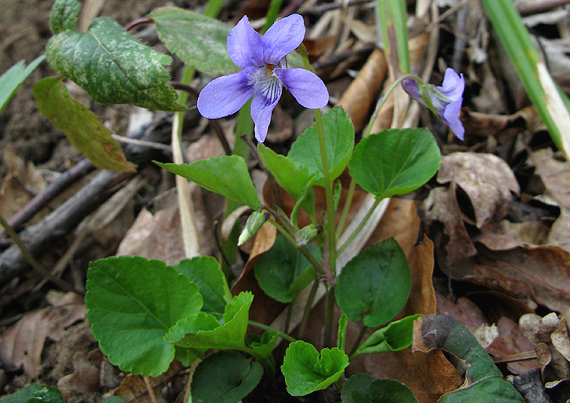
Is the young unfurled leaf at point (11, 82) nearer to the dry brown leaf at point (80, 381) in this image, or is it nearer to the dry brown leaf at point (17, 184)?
the dry brown leaf at point (17, 184)

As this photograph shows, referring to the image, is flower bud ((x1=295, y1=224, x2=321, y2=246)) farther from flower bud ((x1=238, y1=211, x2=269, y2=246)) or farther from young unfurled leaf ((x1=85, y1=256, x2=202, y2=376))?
young unfurled leaf ((x1=85, y1=256, x2=202, y2=376))

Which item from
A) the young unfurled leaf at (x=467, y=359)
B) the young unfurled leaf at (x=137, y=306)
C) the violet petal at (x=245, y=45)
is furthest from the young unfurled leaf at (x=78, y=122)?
the young unfurled leaf at (x=467, y=359)

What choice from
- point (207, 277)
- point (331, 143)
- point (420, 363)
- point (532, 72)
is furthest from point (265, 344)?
point (532, 72)

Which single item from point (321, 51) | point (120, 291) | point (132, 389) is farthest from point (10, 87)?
point (321, 51)

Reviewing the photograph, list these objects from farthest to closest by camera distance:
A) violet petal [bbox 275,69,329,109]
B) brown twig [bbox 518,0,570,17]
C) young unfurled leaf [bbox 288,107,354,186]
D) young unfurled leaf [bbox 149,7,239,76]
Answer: brown twig [bbox 518,0,570,17] < young unfurled leaf [bbox 149,7,239,76] < young unfurled leaf [bbox 288,107,354,186] < violet petal [bbox 275,69,329,109]

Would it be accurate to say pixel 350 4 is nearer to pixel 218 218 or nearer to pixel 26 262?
pixel 218 218

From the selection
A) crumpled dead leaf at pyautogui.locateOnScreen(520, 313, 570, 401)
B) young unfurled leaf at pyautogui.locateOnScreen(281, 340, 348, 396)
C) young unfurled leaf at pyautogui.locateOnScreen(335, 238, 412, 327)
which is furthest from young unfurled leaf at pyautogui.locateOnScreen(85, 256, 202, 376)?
crumpled dead leaf at pyautogui.locateOnScreen(520, 313, 570, 401)

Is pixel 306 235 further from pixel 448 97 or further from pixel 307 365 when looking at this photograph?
pixel 448 97
